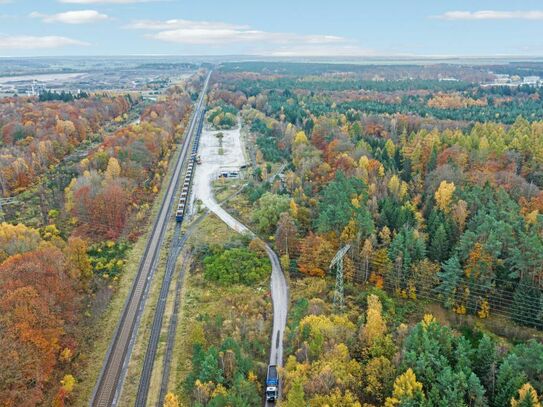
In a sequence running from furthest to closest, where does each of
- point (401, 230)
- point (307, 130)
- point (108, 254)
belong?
1. point (307, 130)
2. point (108, 254)
3. point (401, 230)

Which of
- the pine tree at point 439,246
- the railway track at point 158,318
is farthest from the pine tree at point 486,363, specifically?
the railway track at point 158,318

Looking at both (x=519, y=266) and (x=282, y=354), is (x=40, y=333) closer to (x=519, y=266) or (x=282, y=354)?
(x=282, y=354)

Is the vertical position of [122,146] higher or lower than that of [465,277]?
higher

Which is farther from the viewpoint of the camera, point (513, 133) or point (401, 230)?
point (513, 133)

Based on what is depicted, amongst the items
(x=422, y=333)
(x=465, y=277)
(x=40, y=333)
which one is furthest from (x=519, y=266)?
(x=40, y=333)

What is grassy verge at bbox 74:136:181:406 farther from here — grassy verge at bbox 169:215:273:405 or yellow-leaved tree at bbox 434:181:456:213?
yellow-leaved tree at bbox 434:181:456:213

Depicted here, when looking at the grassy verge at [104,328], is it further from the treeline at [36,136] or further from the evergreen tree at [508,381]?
the treeline at [36,136]
